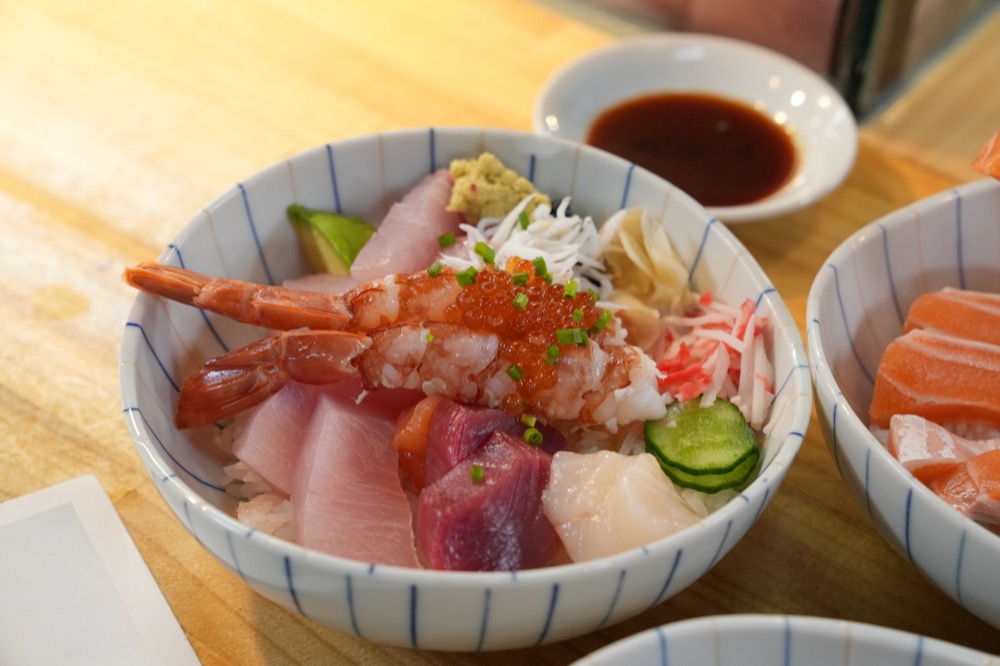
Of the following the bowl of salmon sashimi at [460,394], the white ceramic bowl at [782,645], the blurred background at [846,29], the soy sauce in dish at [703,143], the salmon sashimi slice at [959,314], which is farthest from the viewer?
the blurred background at [846,29]

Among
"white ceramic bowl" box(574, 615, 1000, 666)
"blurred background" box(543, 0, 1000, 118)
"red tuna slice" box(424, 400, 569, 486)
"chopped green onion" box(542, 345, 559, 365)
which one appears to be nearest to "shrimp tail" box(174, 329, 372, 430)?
"red tuna slice" box(424, 400, 569, 486)

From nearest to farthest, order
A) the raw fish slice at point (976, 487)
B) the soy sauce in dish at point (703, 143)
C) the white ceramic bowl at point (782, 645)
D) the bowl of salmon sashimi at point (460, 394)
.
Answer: the white ceramic bowl at point (782, 645)
the bowl of salmon sashimi at point (460, 394)
the raw fish slice at point (976, 487)
the soy sauce in dish at point (703, 143)

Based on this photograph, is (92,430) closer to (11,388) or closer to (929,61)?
(11,388)

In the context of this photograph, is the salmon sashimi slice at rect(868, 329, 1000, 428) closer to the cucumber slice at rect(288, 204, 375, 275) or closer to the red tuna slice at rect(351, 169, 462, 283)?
the red tuna slice at rect(351, 169, 462, 283)

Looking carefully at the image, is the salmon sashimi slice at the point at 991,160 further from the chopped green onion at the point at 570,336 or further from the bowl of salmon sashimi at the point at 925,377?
the chopped green onion at the point at 570,336

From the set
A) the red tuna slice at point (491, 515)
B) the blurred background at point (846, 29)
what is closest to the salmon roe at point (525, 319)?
the red tuna slice at point (491, 515)

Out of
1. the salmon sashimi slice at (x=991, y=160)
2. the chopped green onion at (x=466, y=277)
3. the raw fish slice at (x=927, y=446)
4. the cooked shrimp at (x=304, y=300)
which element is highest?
the salmon sashimi slice at (x=991, y=160)

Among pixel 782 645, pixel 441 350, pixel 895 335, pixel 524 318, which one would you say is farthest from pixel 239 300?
pixel 895 335

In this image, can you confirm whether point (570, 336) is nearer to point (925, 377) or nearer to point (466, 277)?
point (466, 277)
